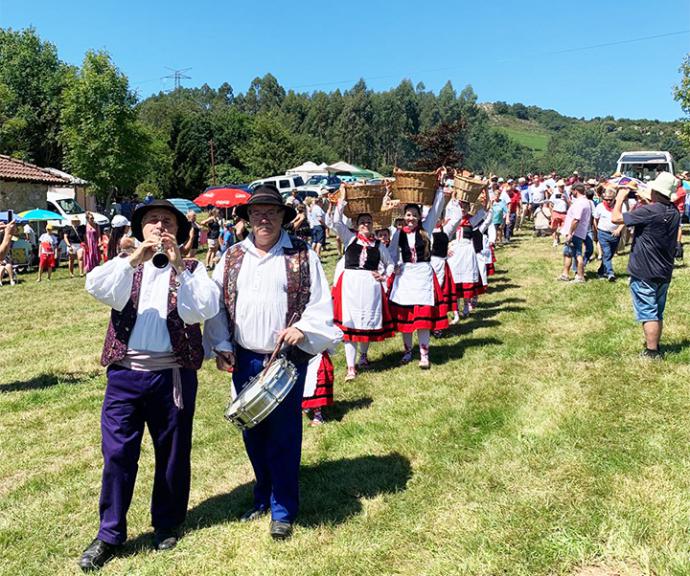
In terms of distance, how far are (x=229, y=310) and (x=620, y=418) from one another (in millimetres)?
3415

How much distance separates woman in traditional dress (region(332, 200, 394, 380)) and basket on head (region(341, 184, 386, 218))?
2.7 inches

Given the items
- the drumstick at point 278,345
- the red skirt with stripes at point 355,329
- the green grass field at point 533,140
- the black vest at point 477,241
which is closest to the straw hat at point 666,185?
the red skirt with stripes at point 355,329

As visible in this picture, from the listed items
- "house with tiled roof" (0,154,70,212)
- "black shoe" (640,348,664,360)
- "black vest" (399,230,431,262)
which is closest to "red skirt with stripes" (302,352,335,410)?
"black vest" (399,230,431,262)

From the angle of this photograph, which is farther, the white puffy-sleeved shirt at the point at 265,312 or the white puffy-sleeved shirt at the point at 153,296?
the white puffy-sleeved shirt at the point at 265,312

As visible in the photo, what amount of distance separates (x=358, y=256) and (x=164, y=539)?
369 cm

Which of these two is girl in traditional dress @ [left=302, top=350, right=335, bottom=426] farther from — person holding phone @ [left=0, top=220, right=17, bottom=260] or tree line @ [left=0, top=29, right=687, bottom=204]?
tree line @ [left=0, top=29, right=687, bottom=204]

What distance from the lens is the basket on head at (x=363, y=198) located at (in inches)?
249

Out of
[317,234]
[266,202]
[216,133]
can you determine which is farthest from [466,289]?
[216,133]

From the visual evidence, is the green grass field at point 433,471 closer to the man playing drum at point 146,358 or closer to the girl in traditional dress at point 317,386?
the girl in traditional dress at point 317,386

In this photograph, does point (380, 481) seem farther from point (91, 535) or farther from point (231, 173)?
point (231, 173)

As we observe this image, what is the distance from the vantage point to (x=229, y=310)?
3602 millimetres

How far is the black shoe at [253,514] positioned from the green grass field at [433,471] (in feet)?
0.19

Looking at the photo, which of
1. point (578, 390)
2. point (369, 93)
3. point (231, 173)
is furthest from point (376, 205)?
point (369, 93)

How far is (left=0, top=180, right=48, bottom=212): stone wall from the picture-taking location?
21.5 meters
